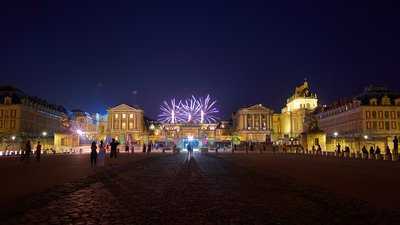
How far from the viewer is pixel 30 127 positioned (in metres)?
105

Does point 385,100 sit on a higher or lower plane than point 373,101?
higher

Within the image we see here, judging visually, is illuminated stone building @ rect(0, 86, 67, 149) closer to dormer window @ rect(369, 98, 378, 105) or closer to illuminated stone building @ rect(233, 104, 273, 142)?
dormer window @ rect(369, 98, 378, 105)

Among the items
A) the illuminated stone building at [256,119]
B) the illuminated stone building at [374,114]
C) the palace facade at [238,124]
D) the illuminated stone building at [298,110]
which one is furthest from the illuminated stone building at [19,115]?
the illuminated stone building at [298,110]

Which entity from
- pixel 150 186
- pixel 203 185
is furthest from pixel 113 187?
pixel 203 185

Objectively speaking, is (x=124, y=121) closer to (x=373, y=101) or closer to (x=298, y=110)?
(x=298, y=110)

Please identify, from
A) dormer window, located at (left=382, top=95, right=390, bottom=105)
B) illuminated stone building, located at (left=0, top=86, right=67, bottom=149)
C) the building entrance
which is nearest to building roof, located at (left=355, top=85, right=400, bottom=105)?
dormer window, located at (left=382, top=95, right=390, bottom=105)

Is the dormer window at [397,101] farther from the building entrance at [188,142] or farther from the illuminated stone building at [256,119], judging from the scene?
the illuminated stone building at [256,119]

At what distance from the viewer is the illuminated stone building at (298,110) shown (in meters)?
148

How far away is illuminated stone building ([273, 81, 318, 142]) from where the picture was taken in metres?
148

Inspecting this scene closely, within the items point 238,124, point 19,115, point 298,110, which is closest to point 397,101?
point 298,110

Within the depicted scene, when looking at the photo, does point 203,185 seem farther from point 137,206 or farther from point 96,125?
point 96,125

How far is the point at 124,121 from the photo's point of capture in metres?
150

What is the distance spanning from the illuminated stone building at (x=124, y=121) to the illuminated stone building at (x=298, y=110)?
181 ft

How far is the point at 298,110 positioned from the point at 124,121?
65165 mm
